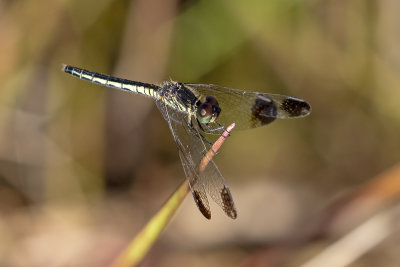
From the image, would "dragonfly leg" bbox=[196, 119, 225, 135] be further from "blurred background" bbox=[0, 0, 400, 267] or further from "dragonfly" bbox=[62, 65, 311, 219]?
"blurred background" bbox=[0, 0, 400, 267]

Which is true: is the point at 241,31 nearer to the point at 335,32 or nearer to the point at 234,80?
the point at 234,80

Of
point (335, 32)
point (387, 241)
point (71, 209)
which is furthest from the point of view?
point (335, 32)

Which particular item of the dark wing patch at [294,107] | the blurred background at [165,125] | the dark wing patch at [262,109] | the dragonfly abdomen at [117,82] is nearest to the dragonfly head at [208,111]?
the dark wing patch at [262,109]

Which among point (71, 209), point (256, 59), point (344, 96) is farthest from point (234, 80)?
point (71, 209)

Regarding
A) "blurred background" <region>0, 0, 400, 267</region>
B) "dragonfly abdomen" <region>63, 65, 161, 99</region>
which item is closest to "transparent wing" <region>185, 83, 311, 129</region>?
"dragonfly abdomen" <region>63, 65, 161, 99</region>

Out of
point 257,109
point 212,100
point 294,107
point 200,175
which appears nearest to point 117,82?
point 212,100
